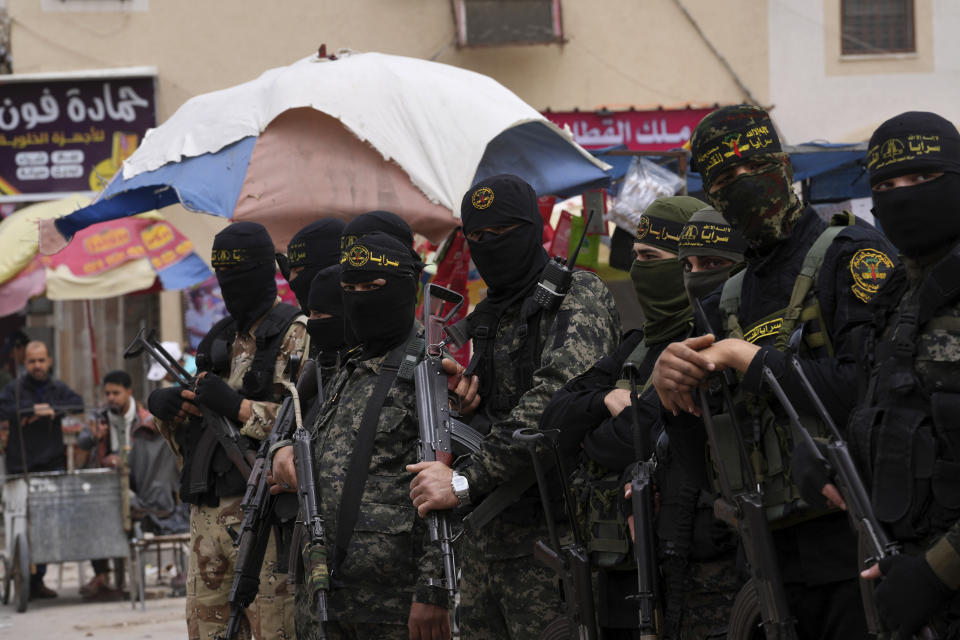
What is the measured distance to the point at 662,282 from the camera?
382 centimetres

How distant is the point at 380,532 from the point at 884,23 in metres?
14.0

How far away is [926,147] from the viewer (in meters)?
2.51

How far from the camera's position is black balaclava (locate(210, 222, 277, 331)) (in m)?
5.54

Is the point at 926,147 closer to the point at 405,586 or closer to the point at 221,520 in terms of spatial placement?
the point at 405,586

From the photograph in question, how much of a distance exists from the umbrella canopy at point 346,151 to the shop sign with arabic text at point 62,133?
7.95 metres

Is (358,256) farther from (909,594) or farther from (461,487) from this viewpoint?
(909,594)

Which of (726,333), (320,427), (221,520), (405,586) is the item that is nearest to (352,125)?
(221,520)

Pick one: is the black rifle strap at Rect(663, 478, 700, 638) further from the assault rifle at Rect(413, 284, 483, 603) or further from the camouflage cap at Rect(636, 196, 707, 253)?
the camouflage cap at Rect(636, 196, 707, 253)

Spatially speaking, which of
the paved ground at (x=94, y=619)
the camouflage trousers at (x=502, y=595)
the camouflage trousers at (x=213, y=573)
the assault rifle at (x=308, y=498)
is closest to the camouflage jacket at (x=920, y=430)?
the camouflage trousers at (x=502, y=595)

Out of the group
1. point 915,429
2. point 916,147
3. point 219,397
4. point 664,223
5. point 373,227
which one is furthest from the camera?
A: point 219,397

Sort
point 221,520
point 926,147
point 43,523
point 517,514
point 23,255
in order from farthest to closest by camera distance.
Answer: point 23,255 < point 43,523 < point 221,520 < point 517,514 < point 926,147

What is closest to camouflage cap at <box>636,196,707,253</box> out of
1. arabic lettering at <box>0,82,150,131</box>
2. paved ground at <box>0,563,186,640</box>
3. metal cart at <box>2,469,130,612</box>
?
paved ground at <box>0,563,186,640</box>

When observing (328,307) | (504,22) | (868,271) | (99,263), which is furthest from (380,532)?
(504,22)

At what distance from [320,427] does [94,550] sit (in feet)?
23.7
